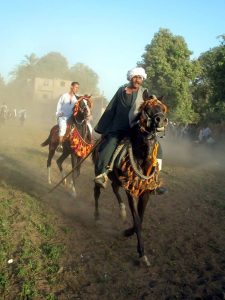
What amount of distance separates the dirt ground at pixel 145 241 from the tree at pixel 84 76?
9249cm

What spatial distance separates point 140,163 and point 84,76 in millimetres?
101435

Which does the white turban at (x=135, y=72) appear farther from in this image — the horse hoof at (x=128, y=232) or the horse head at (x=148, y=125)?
the horse hoof at (x=128, y=232)

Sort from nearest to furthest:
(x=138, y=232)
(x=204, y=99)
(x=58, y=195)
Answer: (x=138, y=232), (x=58, y=195), (x=204, y=99)

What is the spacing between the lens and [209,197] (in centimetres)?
1161

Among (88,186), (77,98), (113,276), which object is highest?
(77,98)

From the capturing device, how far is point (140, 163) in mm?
6680

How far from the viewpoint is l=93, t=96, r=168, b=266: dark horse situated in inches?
245

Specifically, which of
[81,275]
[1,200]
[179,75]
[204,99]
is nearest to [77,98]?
[1,200]

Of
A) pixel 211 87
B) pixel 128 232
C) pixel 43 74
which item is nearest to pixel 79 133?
pixel 128 232

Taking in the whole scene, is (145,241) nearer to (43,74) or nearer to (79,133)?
(79,133)

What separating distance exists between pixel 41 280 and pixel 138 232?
1.75 metres

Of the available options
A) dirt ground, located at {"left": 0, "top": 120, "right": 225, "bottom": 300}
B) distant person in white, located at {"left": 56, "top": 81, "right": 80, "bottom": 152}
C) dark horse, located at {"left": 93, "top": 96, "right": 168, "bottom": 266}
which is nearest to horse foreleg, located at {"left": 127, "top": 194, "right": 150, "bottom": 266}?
dark horse, located at {"left": 93, "top": 96, "right": 168, "bottom": 266}

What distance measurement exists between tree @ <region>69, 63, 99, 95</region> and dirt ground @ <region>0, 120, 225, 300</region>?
303ft

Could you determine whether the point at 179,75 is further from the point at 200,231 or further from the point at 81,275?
the point at 81,275
